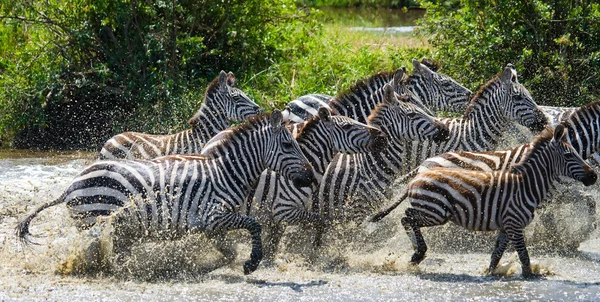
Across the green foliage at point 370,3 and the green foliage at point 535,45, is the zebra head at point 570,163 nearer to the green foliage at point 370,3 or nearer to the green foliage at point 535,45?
the green foliage at point 535,45

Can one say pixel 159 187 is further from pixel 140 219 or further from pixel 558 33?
pixel 558 33

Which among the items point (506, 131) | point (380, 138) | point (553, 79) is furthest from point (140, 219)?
point (553, 79)

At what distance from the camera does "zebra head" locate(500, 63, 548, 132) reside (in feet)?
41.9

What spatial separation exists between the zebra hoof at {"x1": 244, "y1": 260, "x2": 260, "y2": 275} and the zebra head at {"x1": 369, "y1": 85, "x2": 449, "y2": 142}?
9.11 ft

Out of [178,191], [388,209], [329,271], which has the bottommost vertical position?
[329,271]

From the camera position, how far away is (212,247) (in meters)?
10.5

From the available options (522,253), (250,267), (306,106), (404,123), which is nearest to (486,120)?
(404,123)

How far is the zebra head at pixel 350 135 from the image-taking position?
35.5ft

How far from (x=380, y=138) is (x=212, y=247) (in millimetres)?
2191

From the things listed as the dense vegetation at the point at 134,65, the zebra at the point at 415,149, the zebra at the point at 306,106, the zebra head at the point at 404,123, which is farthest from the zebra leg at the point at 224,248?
the dense vegetation at the point at 134,65

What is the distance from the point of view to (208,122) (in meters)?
13.1

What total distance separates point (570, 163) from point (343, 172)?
2511mm

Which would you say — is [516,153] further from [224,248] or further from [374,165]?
[224,248]

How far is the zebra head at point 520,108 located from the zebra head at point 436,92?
3.66ft
